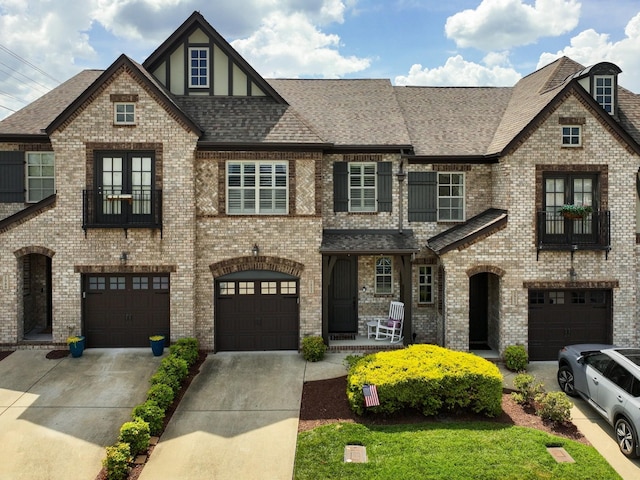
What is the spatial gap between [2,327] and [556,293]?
668 inches

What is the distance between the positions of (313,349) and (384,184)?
19.2 feet

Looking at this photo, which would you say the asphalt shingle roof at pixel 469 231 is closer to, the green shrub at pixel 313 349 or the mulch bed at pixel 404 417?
the green shrub at pixel 313 349

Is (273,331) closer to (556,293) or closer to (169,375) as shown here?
(169,375)

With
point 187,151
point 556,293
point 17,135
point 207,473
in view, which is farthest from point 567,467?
point 17,135

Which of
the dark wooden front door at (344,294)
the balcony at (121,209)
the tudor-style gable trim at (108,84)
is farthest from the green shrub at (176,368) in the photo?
the tudor-style gable trim at (108,84)

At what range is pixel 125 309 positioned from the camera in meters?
14.7

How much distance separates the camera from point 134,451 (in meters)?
8.64

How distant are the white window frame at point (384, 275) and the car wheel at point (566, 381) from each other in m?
5.65

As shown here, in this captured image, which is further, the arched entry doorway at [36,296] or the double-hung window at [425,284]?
the double-hung window at [425,284]

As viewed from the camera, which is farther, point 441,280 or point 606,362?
point 441,280

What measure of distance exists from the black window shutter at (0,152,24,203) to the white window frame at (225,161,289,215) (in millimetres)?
6984

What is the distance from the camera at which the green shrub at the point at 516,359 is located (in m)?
13.4

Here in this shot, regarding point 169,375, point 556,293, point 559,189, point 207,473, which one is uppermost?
point 559,189

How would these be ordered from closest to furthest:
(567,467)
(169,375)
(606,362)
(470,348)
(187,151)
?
(567,467) < (606,362) < (169,375) < (187,151) < (470,348)
